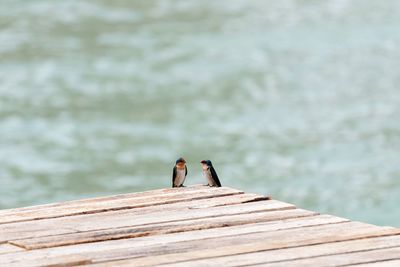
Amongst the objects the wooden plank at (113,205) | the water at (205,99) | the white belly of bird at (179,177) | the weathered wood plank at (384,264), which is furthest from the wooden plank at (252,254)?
the water at (205,99)

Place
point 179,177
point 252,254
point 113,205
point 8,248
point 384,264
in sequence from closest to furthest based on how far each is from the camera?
point 384,264 < point 252,254 < point 8,248 < point 113,205 < point 179,177

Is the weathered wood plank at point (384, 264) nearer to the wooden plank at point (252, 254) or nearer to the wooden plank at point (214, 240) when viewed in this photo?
the wooden plank at point (252, 254)

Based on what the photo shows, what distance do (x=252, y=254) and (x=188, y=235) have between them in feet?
1.15

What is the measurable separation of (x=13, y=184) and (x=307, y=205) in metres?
3.39

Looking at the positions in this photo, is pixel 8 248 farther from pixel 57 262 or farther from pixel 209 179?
pixel 209 179

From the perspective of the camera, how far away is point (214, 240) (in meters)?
4.67

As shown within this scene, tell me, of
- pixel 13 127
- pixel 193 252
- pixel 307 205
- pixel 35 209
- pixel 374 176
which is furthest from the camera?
pixel 13 127

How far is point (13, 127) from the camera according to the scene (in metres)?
18.0

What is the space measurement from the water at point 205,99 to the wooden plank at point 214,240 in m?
8.80

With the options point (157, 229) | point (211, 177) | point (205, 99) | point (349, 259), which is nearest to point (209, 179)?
point (211, 177)

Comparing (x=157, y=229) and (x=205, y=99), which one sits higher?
(x=205, y=99)

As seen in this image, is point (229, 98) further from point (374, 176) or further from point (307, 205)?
point (307, 205)

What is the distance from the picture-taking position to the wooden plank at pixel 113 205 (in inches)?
203

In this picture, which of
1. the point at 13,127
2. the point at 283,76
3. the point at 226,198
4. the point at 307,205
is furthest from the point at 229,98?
the point at 226,198
